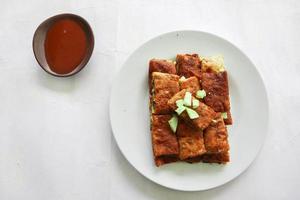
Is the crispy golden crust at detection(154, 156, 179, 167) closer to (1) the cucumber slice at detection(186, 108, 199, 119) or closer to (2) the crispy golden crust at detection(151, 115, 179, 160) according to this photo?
(2) the crispy golden crust at detection(151, 115, 179, 160)

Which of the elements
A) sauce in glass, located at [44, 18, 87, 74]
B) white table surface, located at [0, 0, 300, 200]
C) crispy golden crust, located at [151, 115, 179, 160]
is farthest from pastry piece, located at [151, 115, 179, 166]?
sauce in glass, located at [44, 18, 87, 74]

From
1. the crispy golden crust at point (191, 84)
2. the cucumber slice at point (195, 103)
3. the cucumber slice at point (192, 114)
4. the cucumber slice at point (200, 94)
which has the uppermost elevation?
the crispy golden crust at point (191, 84)

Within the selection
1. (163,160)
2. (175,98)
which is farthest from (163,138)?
(175,98)

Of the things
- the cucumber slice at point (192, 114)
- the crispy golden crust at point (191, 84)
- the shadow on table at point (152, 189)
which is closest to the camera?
the cucumber slice at point (192, 114)

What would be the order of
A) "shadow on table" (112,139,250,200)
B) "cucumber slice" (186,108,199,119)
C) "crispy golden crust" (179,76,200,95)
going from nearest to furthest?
"cucumber slice" (186,108,199,119), "crispy golden crust" (179,76,200,95), "shadow on table" (112,139,250,200)

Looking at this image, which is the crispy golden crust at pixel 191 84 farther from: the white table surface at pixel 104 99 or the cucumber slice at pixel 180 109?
the white table surface at pixel 104 99

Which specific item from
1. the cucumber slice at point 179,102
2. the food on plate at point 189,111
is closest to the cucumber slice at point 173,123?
the food on plate at point 189,111

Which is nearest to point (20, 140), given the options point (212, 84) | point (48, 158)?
point (48, 158)
